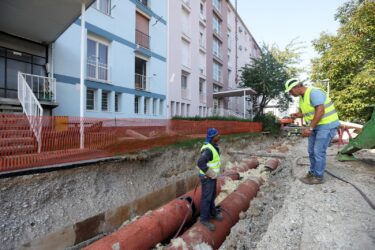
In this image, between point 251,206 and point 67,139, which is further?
point 67,139

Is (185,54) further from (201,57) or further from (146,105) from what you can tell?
(146,105)

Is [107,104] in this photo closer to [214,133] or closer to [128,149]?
[128,149]

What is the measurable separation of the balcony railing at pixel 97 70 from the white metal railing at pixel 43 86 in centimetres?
250

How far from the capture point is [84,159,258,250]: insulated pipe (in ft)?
12.6

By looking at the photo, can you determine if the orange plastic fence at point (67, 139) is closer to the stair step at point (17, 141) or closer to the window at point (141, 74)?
the stair step at point (17, 141)

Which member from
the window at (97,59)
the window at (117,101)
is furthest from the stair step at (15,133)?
the window at (117,101)

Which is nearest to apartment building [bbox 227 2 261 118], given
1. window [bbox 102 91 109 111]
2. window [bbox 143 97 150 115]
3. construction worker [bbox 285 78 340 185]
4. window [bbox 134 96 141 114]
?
window [bbox 143 97 150 115]

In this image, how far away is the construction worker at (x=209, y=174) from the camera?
4477 mm

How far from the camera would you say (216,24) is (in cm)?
3184

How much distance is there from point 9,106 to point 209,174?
7.74 m

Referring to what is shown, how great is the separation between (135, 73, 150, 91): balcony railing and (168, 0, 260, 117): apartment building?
Answer: 2.62 m

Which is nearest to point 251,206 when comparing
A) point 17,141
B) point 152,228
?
point 152,228

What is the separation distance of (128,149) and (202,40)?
21.9 m

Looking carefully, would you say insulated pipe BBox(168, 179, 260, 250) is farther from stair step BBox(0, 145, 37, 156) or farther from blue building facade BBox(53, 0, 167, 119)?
blue building facade BBox(53, 0, 167, 119)
